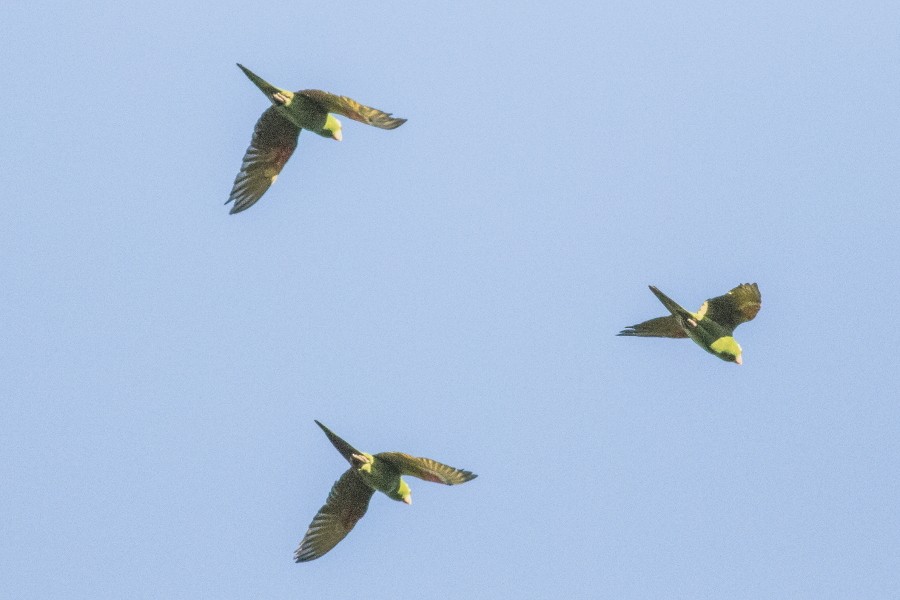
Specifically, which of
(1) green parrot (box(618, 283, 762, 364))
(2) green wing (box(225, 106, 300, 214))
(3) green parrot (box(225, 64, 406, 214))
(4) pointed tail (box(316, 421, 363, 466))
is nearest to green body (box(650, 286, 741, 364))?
(1) green parrot (box(618, 283, 762, 364))

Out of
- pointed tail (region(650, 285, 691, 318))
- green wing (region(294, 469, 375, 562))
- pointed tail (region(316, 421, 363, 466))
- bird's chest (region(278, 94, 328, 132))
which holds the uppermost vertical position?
bird's chest (region(278, 94, 328, 132))

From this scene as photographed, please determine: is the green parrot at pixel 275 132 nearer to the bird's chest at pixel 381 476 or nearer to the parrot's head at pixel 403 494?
the bird's chest at pixel 381 476

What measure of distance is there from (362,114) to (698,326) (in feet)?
21.3

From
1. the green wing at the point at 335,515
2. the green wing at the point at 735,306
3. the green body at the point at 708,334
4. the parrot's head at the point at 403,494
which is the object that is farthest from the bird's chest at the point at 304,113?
the green wing at the point at 735,306

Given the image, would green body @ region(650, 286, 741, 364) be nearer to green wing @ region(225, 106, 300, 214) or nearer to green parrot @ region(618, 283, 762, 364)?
green parrot @ region(618, 283, 762, 364)

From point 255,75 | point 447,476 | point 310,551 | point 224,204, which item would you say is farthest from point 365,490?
point 255,75

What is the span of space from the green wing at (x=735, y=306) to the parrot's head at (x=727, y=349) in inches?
10.1

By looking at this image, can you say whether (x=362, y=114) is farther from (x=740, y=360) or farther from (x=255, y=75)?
(x=740, y=360)

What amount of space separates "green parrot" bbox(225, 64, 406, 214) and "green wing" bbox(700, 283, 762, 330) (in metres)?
6.54

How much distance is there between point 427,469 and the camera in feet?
67.4

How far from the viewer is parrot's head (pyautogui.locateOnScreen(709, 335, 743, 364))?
2297 centimetres

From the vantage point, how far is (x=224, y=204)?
23.0 m

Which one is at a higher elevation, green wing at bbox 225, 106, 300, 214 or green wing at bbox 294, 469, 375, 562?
green wing at bbox 225, 106, 300, 214

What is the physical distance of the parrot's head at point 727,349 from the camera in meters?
23.0
